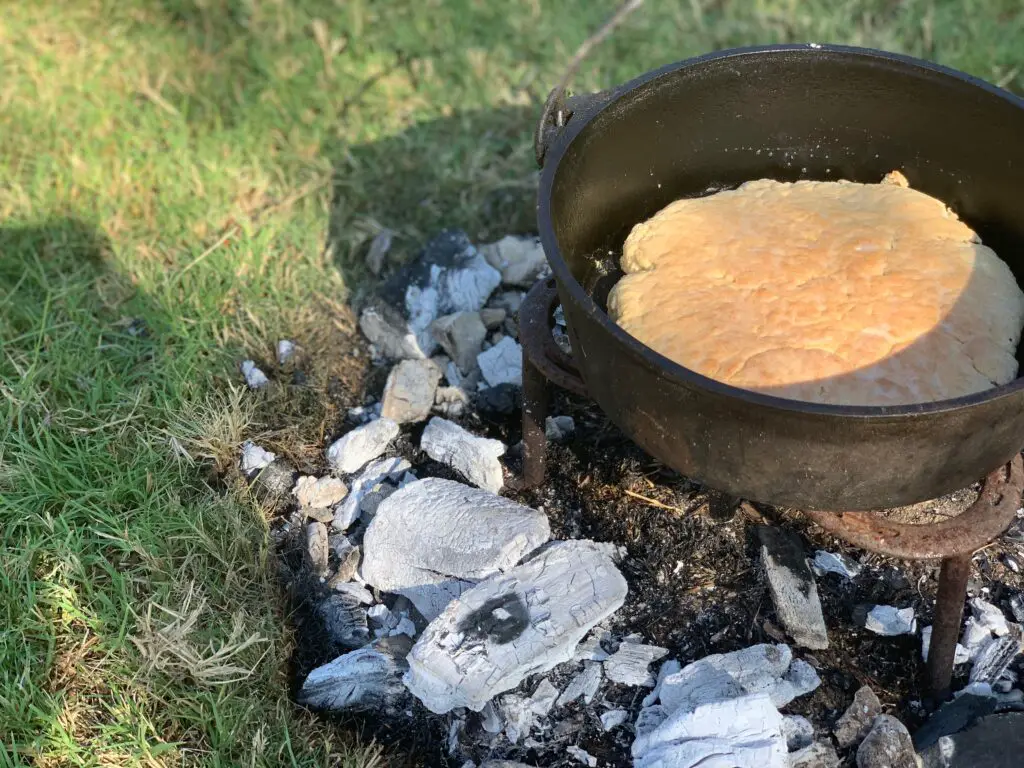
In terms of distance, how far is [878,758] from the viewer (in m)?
2.57

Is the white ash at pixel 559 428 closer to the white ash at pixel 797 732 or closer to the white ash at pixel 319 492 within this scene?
the white ash at pixel 319 492

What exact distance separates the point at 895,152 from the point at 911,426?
4.81 ft

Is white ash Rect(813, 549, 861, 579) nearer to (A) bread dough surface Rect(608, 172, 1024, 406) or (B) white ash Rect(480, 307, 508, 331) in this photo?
(A) bread dough surface Rect(608, 172, 1024, 406)

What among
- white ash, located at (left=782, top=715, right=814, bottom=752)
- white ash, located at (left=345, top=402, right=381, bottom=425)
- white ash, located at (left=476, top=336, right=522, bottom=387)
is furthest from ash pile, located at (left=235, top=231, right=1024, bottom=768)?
white ash, located at (left=476, top=336, right=522, bottom=387)

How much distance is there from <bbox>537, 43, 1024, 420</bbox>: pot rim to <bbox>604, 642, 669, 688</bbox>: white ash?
1.04 meters

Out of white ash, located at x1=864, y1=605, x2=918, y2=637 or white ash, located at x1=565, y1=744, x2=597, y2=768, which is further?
white ash, located at x1=864, y1=605, x2=918, y2=637

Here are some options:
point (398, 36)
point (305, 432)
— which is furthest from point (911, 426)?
point (398, 36)

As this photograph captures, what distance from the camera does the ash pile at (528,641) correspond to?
2631 mm

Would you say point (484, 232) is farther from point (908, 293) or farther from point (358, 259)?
point (908, 293)

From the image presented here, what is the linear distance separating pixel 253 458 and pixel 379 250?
1266 mm

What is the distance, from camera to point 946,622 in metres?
2.69

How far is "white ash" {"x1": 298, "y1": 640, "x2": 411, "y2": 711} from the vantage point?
2.83 m

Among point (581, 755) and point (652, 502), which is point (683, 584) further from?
point (581, 755)

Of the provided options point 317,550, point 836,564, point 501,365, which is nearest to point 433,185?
point 501,365
